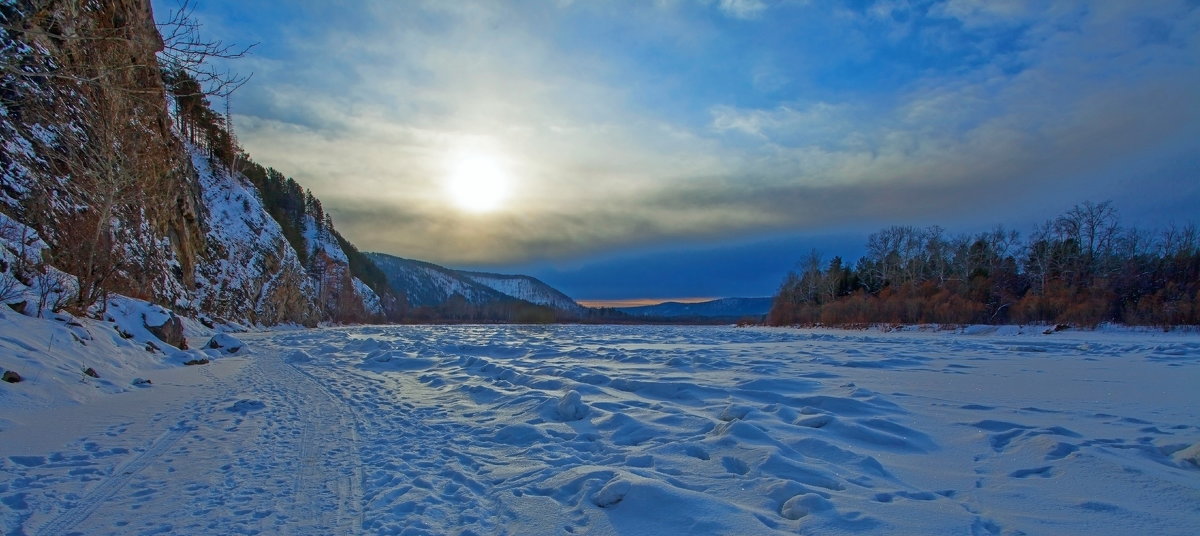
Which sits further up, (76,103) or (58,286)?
(76,103)

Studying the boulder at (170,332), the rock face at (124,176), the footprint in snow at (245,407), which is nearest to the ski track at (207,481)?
the footprint in snow at (245,407)

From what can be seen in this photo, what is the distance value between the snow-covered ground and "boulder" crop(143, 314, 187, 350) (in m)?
5.69

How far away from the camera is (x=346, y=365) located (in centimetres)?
1251

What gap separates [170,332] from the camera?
42.1 feet

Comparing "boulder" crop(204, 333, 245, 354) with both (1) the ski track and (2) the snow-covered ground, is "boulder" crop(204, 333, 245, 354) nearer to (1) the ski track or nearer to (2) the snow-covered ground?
(2) the snow-covered ground

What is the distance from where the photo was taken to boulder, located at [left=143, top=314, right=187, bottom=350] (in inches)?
497

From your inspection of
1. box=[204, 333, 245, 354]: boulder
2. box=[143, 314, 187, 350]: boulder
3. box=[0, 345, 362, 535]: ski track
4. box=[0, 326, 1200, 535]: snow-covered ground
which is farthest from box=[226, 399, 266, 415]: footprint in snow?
box=[204, 333, 245, 354]: boulder

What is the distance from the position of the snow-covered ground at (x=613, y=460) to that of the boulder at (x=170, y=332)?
569 cm

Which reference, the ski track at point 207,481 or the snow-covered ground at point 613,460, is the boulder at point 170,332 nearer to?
the snow-covered ground at point 613,460

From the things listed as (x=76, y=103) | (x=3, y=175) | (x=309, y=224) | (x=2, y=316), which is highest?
(x=309, y=224)

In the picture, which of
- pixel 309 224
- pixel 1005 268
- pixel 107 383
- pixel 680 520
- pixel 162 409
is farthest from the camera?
pixel 309 224

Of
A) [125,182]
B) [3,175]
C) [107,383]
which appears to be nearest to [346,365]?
[107,383]

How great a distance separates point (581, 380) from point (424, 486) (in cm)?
577

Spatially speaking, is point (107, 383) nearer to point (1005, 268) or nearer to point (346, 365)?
point (346, 365)
